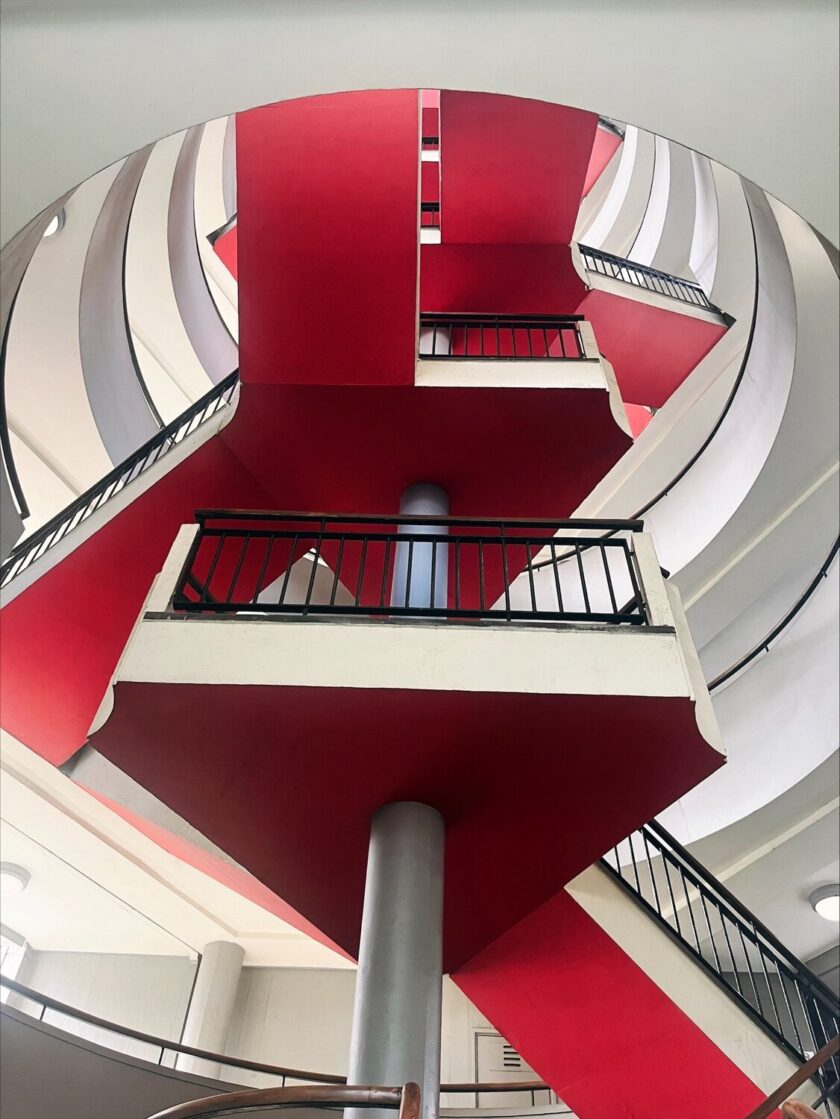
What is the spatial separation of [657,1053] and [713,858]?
3.59 metres

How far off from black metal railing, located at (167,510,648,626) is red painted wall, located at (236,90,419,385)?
136 centimetres

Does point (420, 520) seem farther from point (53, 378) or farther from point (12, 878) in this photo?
point (12, 878)

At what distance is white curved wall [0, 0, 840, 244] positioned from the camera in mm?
1818

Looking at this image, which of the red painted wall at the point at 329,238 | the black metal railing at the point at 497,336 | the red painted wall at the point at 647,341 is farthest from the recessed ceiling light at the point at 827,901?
the red painted wall at the point at 329,238

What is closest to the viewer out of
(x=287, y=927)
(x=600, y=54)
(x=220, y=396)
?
(x=600, y=54)

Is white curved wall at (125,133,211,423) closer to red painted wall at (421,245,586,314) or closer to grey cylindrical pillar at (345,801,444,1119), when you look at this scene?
red painted wall at (421,245,586,314)

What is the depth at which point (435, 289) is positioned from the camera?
998 cm

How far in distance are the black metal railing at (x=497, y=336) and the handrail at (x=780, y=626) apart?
345 centimetres

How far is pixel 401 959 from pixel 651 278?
9833mm

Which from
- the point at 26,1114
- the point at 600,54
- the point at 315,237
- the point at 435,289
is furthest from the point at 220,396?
the point at 600,54

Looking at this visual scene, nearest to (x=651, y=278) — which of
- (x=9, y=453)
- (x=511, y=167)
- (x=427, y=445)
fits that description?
(x=511, y=167)

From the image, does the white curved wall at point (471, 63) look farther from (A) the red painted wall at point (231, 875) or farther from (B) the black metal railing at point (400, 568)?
(A) the red painted wall at point (231, 875)

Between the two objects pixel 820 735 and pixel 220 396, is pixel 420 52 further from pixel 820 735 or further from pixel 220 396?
pixel 820 735

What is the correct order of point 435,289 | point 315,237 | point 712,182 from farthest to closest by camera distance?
point 712,182
point 435,289
point 315,237
